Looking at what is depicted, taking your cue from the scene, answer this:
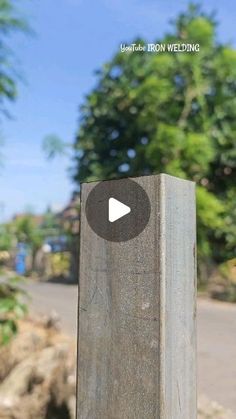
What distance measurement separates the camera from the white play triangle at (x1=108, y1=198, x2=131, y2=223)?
4.63 ft

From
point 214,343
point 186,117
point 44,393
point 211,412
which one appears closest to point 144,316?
point 44,393

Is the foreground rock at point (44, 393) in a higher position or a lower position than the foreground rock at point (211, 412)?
higher

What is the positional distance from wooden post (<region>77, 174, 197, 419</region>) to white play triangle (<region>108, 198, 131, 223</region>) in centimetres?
7

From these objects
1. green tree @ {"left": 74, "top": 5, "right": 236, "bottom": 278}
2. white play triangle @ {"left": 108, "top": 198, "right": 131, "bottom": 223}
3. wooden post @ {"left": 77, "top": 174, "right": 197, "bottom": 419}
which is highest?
green tree @ {"left": 74, "top": 5, "right": 236, "bottom": 278}

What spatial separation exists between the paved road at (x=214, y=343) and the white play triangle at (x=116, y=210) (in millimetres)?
3424

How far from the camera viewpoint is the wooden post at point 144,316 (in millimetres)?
1351

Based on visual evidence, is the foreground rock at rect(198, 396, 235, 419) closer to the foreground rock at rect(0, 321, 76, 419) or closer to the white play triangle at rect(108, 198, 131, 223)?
the foreground rock at rect(0, 321, 76, 419)

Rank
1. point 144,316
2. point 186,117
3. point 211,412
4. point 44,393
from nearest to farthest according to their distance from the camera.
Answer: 1. point 144,316
2. point 44,393
3. point 211,412
4. point 186,117
